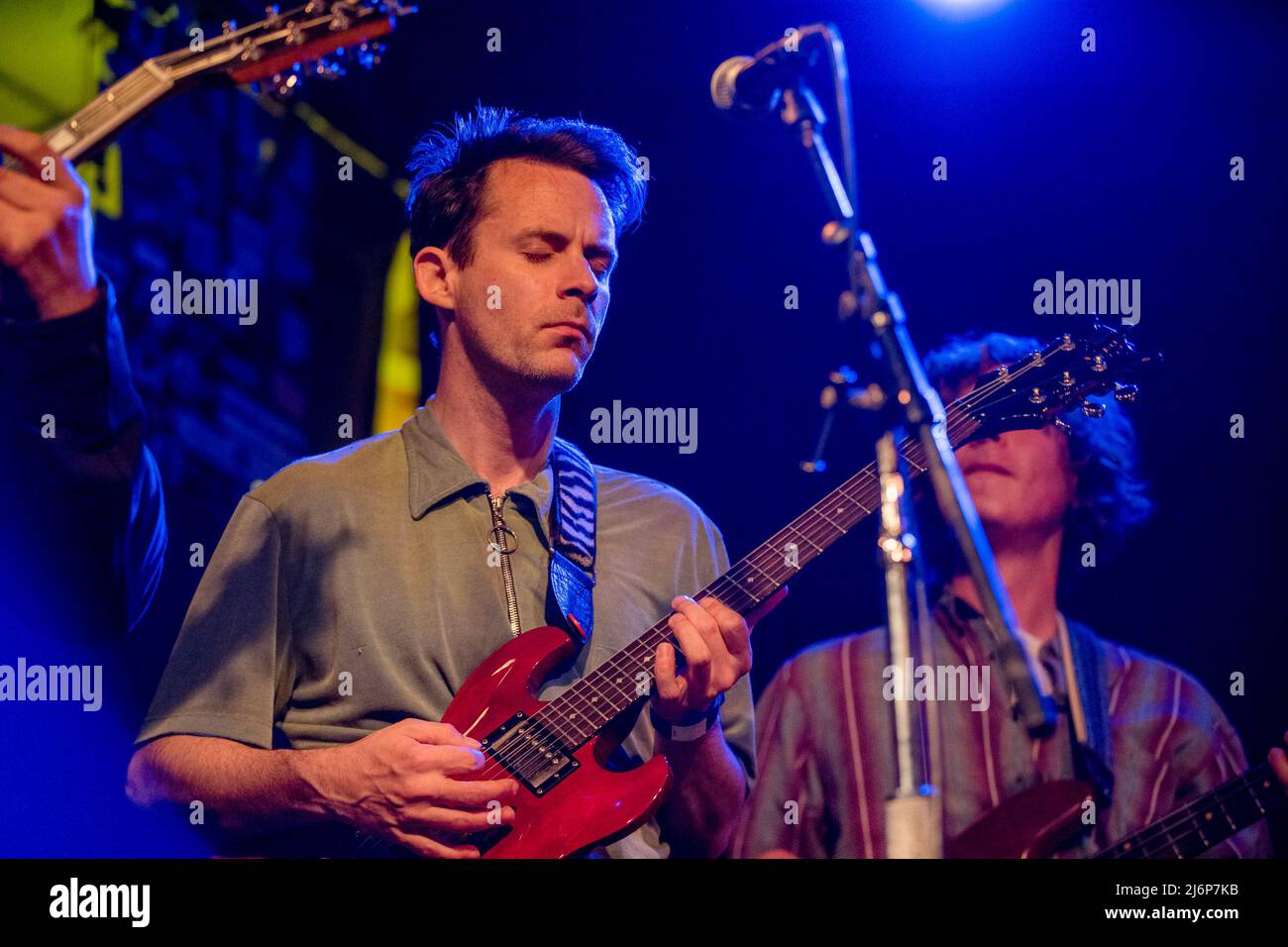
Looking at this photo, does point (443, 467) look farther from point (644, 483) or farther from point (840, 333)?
point (840, 333)

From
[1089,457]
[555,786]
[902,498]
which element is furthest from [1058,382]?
[555,786]

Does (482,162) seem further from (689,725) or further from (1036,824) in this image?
(1036,824)

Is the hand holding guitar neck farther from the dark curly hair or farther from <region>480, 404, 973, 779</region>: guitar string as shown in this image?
the dark curly hair

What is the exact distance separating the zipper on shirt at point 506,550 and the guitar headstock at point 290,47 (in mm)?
884

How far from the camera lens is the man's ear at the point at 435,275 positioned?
2.77m

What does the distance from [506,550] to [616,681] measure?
0.36 metres

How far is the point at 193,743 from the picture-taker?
247 centimetres

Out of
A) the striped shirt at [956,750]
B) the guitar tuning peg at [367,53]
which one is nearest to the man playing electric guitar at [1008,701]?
the striped shirt at [956,750]

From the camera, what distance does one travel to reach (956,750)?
2.74m

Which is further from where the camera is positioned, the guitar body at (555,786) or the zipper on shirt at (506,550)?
the zipper on shirt at (506,550)

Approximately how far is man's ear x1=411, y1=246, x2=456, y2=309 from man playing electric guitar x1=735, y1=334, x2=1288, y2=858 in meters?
1.06

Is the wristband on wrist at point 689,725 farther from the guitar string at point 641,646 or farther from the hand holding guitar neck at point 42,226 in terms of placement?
the hand holding guitar neck at point 42,226

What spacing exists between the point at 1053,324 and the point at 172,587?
6.43ft
